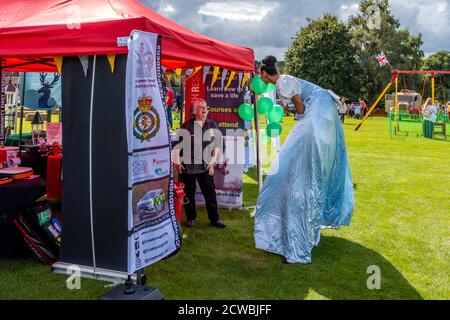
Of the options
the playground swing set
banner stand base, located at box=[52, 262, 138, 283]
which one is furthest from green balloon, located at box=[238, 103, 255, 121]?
the playground swing set

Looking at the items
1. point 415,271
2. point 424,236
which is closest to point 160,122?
point 415,271

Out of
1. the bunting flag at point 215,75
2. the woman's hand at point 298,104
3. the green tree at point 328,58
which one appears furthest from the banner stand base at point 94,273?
the green tree at point 328,58

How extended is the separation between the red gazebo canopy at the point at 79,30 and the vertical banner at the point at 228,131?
1.84 meters

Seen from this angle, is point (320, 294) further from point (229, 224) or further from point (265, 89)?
point (265, 89)

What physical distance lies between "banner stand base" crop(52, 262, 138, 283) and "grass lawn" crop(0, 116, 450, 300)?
0.06 m

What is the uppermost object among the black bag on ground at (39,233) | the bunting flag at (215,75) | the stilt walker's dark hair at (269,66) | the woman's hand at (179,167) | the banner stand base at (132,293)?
the bunting flag at (215,75)

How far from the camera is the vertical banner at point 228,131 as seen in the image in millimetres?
7066

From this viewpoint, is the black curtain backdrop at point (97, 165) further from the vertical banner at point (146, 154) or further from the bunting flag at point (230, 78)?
the bunting flag at point (230, 78)

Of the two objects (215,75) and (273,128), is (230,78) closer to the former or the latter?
(215,75)

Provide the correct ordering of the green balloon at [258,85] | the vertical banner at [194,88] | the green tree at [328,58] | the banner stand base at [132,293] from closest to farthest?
the banner stand base at [132,293] → the green balloon at [258,85] → the vertical banner at [194,88] → the green tree at [328,58]

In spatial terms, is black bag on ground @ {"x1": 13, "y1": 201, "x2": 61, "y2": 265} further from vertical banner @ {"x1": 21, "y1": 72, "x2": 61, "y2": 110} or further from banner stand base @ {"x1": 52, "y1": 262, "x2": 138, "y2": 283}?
vertical banner @ {"x1": 21, "y1": 72, "x2": 61, "y2": 110}

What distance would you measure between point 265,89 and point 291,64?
1841 inches

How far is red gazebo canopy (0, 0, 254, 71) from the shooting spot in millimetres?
3922

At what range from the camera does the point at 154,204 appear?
4.07 m
